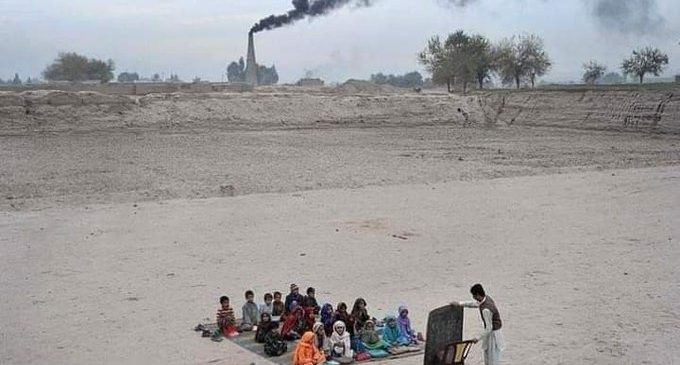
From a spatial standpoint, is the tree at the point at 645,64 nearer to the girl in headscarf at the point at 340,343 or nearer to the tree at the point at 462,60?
the tree at the point at 462,60

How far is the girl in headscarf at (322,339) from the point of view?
9203 millimetres

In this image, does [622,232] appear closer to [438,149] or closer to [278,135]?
[438,149]

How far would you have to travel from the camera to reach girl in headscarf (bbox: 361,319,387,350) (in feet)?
31.4

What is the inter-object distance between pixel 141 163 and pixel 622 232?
1568 centimetres

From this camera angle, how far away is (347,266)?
1369cm

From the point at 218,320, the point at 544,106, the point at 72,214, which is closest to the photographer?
the point at 218,320

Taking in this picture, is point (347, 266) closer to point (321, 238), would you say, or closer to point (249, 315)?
point (321, 238)

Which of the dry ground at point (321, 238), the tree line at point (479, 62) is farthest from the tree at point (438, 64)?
the dry ground at point (321, 238)

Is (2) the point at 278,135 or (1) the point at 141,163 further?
(2) the point at 278,135

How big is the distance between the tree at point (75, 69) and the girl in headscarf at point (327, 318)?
2835 inches

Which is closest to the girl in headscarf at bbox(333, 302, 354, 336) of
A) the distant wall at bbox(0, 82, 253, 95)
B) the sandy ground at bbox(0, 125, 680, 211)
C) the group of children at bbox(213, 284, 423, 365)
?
the group of children at bbox(213, 284, 423, 365)

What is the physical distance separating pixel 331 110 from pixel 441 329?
35683 millimetres

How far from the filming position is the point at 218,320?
10.1 m

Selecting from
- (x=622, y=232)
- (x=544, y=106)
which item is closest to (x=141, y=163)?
(x=622, y=232)
